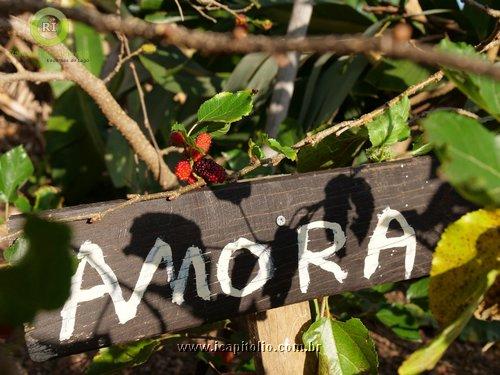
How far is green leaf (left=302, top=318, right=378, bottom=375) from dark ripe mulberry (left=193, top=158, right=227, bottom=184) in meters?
0.23

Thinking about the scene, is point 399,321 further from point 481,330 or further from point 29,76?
point 29,76

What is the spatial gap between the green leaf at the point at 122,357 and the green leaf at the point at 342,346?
0.26 meters

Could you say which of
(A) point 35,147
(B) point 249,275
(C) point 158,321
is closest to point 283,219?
(B) point 249,275

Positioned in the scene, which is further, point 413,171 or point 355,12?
point 355,12

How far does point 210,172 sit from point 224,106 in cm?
8

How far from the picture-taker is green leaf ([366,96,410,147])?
2.42 ft

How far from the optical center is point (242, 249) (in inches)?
24.7

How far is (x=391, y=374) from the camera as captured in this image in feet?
5.86

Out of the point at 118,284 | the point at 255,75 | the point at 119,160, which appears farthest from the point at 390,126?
the point at 119,160

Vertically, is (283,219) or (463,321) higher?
(463,321)

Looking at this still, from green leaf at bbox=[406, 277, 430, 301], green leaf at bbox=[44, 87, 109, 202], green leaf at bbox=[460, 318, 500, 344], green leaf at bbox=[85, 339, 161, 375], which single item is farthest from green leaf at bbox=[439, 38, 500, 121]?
green leaf at bbox=[44, 87, 109, 202]

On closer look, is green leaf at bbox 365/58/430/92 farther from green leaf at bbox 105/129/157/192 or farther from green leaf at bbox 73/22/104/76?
green leaf at bbox 73/22/104/76

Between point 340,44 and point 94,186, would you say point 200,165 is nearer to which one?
point 340,44

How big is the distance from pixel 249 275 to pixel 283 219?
8cm
